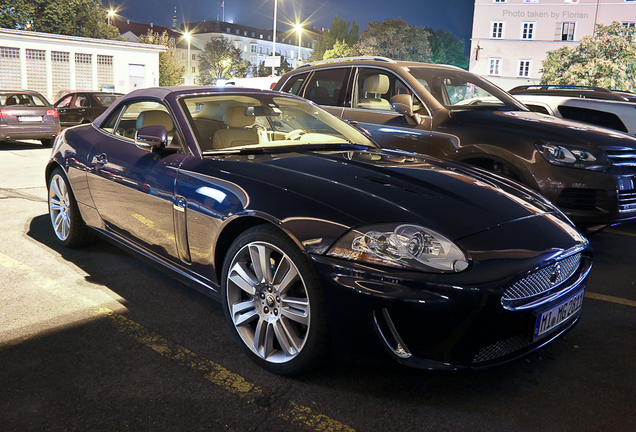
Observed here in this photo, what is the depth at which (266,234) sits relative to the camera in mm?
2551

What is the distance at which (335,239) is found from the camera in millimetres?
2326

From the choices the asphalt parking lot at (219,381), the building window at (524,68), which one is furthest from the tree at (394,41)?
the asphalt parking lot at (219,381)

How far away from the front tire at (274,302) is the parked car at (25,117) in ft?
40.8

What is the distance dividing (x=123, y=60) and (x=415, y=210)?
36.5 metres

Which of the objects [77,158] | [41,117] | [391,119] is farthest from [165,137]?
[41,117]

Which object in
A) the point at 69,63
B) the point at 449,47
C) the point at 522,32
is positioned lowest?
the point at 69,63

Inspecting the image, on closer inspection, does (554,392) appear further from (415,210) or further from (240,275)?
(240,275)

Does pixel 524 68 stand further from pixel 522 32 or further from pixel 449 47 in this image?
pixel 449 47

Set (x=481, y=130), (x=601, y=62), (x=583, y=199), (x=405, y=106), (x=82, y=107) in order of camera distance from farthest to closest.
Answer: (x=601, y=62)
(x=82, y=107)
(x=405, y=106)
(x=481, y=130)
(x=583, y=199)

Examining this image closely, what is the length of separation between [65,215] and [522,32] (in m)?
49.9

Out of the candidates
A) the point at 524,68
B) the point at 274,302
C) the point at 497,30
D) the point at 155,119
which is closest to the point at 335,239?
the point at 274,302

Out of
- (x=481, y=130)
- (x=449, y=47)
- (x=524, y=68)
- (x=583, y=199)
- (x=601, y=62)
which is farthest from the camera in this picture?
(x=449, y=47)

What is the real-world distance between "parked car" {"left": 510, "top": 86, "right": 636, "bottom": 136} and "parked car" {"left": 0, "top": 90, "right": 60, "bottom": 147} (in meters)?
11.2

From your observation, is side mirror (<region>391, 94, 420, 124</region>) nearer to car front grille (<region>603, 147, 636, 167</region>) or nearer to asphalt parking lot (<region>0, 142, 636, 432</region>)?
car front grille (<region>603, 147, 636, 167</region>)
